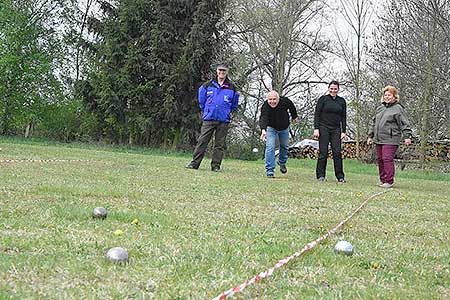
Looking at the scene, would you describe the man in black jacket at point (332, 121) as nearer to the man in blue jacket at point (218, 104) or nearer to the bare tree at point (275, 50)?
the man in blue jacket at point (218, 104)

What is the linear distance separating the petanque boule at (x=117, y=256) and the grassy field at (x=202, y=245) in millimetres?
36

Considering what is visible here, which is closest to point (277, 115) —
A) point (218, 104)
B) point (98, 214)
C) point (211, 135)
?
point (218, 104)

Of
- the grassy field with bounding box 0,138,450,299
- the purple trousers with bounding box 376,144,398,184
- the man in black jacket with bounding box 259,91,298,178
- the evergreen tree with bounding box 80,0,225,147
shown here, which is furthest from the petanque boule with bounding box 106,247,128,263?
the evergreen tree with bounding box 80,0,225,147

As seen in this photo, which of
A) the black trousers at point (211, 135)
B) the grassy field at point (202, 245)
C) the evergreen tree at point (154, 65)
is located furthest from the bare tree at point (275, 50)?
the grassy field at point (202, 245)

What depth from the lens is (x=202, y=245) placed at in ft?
9.22

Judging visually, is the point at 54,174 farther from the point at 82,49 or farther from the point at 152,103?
the point at 82,49

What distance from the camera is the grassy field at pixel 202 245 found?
81.6 inches

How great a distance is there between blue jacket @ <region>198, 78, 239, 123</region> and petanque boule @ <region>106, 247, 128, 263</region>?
6.70 meters

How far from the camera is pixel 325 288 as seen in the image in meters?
2.16

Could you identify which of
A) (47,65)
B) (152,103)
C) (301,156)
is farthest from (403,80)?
(47,65)

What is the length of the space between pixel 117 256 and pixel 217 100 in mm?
6761

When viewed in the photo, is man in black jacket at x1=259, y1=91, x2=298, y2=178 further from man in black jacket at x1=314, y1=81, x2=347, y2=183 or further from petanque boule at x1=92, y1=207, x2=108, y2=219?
petanque boule at x1=92, y1=207, x2=108, y2=219

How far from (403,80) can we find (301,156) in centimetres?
1329

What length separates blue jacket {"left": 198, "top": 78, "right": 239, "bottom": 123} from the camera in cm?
898
